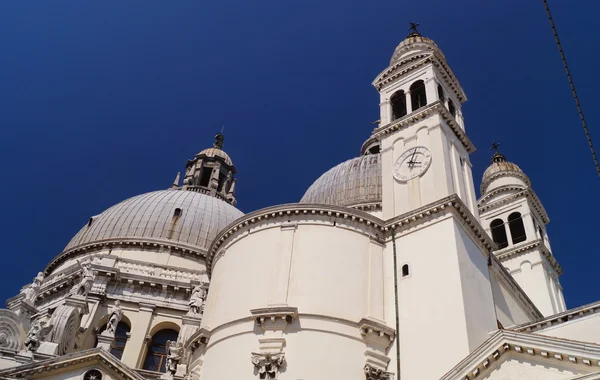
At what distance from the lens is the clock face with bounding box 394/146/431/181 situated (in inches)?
978

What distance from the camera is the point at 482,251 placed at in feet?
77.3

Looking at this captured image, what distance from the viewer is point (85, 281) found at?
2844 centimetres

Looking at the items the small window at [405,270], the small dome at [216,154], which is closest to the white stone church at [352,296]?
the small window at [405,270]

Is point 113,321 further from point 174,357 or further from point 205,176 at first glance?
point 205,176

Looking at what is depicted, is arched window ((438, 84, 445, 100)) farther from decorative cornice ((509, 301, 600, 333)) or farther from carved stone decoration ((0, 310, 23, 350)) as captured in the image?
carved stone decoration ((0, 310, 23, 350))

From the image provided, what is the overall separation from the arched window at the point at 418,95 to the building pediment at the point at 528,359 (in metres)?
15.5

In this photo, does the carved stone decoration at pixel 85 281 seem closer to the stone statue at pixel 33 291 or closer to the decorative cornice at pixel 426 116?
the stone statue at pixel 33 291

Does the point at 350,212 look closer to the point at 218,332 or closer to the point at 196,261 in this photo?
the point at 218,332

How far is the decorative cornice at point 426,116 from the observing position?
26141 mm

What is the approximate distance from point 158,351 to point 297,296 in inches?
469

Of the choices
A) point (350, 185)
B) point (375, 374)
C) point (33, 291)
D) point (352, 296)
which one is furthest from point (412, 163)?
point (33, 291)

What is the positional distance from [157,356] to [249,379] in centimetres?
1138

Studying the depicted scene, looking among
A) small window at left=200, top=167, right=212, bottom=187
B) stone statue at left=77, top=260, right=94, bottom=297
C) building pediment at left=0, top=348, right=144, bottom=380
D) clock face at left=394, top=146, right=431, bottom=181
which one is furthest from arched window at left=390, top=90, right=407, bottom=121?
small window at left=200, top=167, right=212, bottom=187

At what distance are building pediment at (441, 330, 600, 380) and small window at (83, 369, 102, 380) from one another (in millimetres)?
12823
